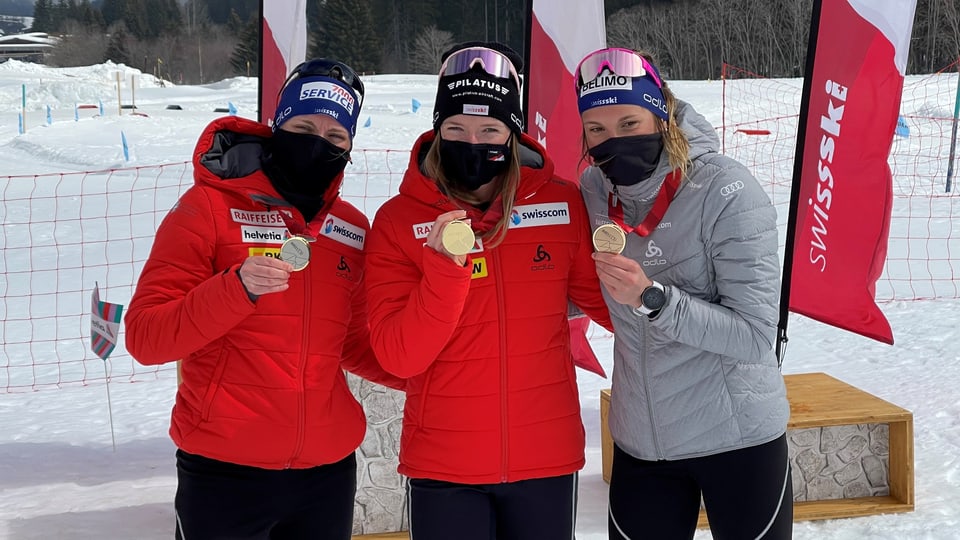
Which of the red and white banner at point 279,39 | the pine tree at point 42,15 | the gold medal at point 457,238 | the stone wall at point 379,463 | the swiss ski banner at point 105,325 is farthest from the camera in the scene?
the pine tree at point 42,15

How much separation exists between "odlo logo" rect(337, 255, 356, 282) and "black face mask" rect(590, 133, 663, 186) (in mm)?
712

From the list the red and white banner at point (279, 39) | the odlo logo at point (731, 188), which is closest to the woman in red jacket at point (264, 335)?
the odlo logo at point (731, 188)

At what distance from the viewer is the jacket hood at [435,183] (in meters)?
2.19

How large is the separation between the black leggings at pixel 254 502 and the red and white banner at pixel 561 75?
7.88 ft

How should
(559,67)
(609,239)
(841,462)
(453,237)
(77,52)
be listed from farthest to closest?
1. (77,52)
2. (559,67)
3. (841,462)
4. (609,239)
5. (453,237)

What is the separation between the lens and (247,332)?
7.12ft

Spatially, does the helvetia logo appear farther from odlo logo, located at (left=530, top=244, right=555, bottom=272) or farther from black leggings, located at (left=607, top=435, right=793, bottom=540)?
black leggings, located at (left=607, top=435, right=793, bottom=540)

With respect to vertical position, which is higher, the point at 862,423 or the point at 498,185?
the point at 498,185

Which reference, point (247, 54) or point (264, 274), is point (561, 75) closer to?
point (264, 274)

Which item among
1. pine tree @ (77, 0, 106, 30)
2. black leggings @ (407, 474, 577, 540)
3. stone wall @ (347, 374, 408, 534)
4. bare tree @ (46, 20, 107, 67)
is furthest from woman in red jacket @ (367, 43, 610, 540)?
pine tree @ (77, 0, 106, 30)

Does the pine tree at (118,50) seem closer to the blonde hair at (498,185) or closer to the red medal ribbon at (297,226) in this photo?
the red medal ribbon at (297,226)

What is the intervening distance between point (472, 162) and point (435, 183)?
11cm

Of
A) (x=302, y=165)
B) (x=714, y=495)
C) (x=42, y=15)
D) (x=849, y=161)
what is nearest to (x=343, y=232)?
(x=302, y=165)

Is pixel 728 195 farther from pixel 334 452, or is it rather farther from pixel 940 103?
pixel 940 103
